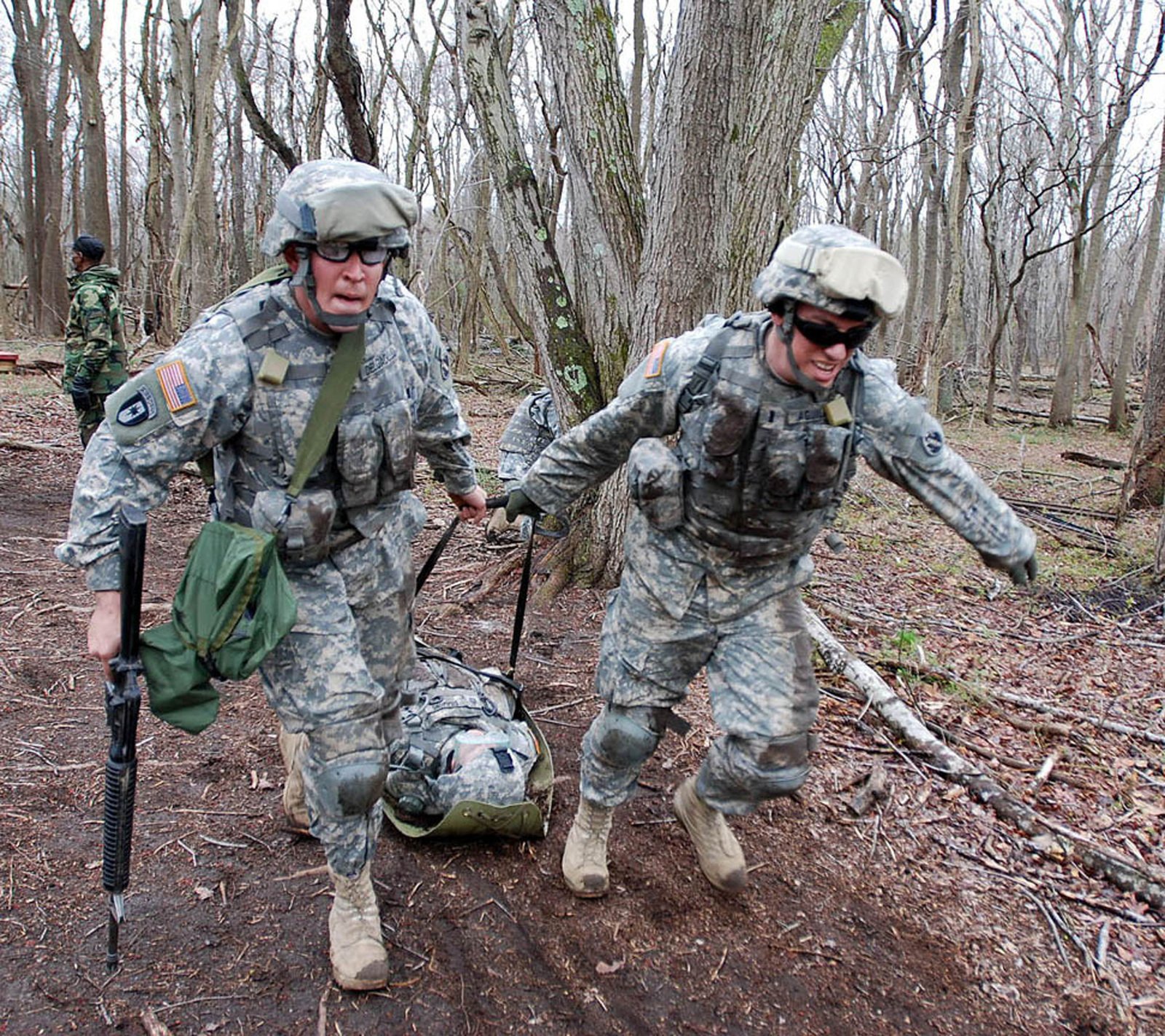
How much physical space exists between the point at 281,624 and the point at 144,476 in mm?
514

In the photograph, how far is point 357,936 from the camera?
2596mm

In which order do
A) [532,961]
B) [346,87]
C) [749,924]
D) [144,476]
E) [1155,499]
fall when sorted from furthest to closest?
1. [1155,499]
2. [346,87]
3. [749,924]
4. [532,961]
5. [144,476]

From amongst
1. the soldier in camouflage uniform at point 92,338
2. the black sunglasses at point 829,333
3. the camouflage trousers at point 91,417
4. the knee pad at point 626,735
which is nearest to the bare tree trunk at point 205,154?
the soldier in camouflage uniform at point 92,338

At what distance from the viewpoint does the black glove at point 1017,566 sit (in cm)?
272

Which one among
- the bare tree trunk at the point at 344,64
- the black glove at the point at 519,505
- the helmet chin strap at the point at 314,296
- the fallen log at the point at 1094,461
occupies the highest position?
the bare tree trunk at the point at 344,64

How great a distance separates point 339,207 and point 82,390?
22.6 ft

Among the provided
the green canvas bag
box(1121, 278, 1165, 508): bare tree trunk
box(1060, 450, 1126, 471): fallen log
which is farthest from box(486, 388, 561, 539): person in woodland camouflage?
box(1060, 450, 1126, 471): fallen log

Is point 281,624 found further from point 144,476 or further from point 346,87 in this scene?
point 346,87

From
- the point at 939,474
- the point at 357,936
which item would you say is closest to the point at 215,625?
the point at 357,936

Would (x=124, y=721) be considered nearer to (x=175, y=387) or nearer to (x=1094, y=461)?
(x=175, y=387)

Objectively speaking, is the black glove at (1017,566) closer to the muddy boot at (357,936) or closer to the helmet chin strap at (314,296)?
the helmet chin strap at (314,296)

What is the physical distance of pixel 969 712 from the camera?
14.8 ft

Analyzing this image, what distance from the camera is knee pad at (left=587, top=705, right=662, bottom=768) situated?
9.74 feet

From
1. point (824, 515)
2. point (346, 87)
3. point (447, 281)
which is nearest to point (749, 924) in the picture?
point (824, 515)
